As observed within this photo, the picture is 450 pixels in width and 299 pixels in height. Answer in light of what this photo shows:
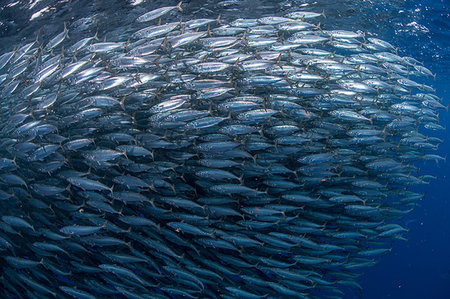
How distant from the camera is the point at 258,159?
5453mm

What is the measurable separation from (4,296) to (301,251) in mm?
5882

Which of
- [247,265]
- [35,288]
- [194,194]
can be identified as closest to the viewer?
[35,288]

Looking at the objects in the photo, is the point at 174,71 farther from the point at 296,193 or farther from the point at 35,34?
the point at 35,34

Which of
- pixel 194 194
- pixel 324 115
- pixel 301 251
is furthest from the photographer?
pixel 324 115

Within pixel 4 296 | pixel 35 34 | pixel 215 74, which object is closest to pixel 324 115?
pixel 215 74

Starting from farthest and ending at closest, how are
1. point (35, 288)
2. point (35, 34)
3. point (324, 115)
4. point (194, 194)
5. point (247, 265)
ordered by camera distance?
point (35, 34), point (324, 115), point (194, 194), point (247, 265), point (35, 288)

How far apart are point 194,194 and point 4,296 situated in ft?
13.4

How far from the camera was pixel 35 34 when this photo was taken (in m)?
9.27

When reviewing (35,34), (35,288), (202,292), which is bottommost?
(202,292)

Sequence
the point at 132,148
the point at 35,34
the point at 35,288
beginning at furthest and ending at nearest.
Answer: the point at 35,34 → the point at 35,288 → the point at 132,148

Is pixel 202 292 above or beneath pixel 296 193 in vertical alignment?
beneath

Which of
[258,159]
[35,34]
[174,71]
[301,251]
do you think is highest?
[35,34]

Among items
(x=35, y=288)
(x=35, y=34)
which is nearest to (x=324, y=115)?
(x=35, y=288)

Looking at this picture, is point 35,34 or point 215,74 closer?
point 215,74
